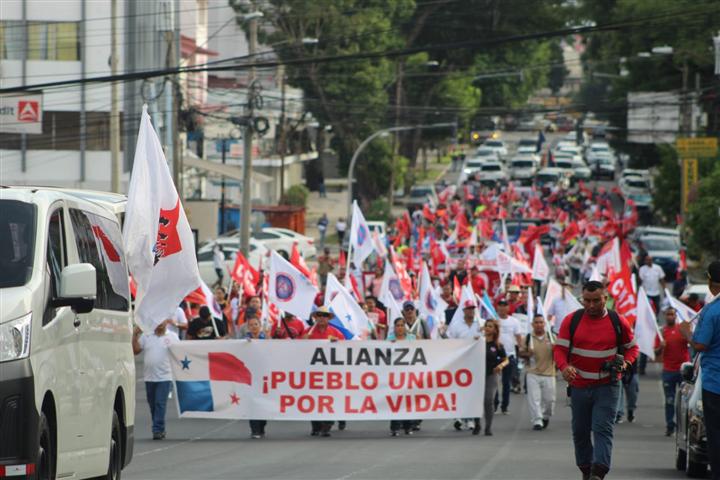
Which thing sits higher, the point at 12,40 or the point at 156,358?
the point at 12,40

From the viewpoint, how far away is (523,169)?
93.6 m

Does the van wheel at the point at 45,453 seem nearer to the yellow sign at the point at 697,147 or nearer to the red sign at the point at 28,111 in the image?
the red sign at the point at 28,111

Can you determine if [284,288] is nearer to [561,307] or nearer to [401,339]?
[401,339]

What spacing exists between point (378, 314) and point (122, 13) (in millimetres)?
30129

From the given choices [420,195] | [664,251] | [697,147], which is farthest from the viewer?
[420,195]

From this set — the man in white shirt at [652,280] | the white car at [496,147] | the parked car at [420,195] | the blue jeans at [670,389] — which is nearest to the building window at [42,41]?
the parked car at [420,195]

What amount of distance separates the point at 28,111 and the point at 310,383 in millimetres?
22672

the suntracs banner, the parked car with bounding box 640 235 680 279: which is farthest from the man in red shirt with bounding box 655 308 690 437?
the parked car with bounding box 640 235 680 279

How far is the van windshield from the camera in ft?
28.0

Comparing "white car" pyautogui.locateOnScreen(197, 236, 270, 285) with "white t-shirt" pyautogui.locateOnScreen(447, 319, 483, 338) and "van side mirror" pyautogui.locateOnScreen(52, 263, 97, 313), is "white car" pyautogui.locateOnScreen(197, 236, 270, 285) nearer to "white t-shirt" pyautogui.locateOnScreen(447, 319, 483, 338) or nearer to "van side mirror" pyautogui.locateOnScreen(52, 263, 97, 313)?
"white t-shirt" pyautogui.locateOnScreen(447, 319, 483, 338)

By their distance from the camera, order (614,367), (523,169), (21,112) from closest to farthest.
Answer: (614,367) → (21,112) → (523,169)

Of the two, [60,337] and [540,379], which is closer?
[60,337]

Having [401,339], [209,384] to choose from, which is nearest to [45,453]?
[209,384]

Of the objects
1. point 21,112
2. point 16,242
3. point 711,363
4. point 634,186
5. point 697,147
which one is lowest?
point 634,186
